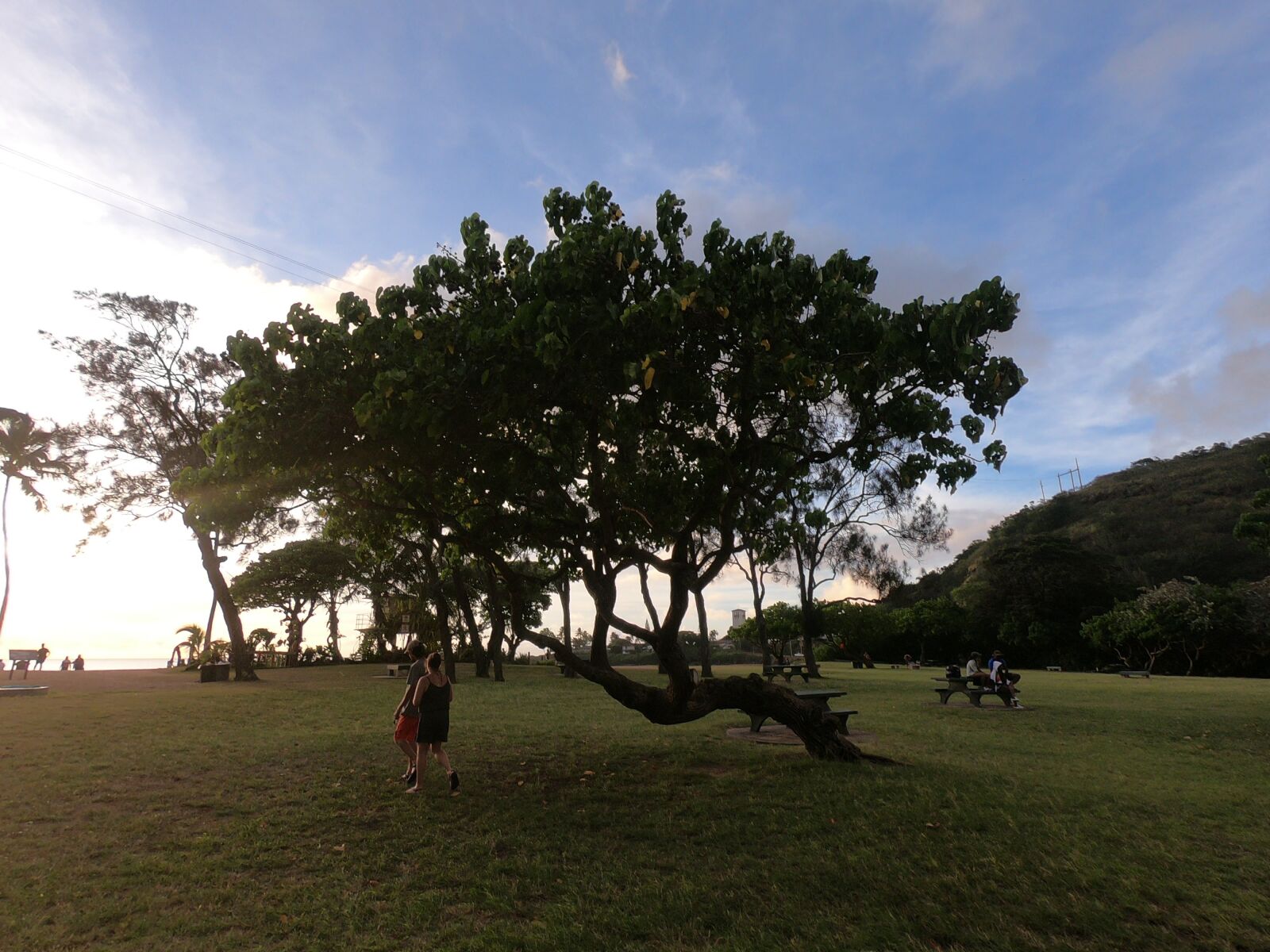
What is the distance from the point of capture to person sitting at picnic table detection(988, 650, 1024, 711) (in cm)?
1764


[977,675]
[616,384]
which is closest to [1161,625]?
[977,675]

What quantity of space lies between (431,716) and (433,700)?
0.19 m

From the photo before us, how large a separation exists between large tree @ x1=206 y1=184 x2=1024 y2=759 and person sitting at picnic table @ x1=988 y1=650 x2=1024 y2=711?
1010 cm

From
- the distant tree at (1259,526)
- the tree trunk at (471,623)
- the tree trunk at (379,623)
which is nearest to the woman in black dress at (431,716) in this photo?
the tree trunk at (471,623)

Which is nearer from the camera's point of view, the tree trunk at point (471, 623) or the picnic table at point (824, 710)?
the picnic table at point (824, 710)

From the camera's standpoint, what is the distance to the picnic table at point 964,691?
59.3 ft

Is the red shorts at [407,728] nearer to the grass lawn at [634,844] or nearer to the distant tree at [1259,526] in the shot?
the grass lawn at [634,844]

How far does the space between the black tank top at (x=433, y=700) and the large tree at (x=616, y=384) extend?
1.42 m

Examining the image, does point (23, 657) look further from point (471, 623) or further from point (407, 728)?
point (407, 728)

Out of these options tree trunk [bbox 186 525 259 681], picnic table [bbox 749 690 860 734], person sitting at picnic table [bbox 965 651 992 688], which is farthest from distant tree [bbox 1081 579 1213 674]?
tree trunk [bbox 186 525 259 681]

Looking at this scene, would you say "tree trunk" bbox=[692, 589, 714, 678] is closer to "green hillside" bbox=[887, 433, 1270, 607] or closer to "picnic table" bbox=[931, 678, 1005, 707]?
"picnic table" bbox=[931, 678, 1005, 707]

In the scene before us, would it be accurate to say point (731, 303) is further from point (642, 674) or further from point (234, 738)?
point (642, 674)

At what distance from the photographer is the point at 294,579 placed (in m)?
42.3

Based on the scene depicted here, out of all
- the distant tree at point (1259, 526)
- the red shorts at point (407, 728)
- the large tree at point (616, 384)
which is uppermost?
the large tree at point (616, 384)
